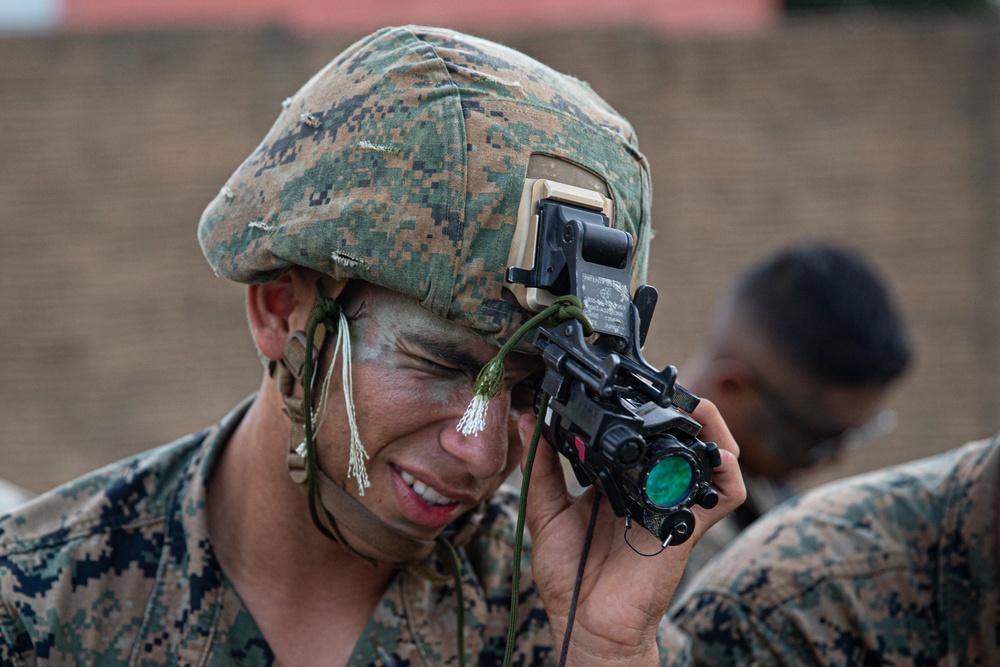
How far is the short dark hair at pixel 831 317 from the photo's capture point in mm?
4293

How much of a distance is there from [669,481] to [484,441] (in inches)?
17.7

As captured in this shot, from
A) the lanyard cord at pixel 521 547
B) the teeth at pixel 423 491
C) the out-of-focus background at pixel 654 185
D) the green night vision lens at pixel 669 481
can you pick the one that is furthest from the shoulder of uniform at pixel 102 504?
the out-of-focus background at pixel 654 185

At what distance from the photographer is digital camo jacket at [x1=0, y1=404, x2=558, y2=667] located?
7.47 feet

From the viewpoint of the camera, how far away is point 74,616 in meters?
2.28

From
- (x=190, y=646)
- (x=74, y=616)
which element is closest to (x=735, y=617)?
(x=190, y=646)

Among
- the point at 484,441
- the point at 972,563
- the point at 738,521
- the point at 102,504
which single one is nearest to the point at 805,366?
the point at 738,521

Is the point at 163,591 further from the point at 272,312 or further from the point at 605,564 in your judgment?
the point at 605,564

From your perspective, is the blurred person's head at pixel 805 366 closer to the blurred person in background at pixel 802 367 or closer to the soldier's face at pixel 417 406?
the blurred person in background at pixel 802 367

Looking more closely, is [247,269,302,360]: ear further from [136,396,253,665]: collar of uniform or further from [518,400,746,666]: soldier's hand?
[518,400,746,666]: soldier's hand

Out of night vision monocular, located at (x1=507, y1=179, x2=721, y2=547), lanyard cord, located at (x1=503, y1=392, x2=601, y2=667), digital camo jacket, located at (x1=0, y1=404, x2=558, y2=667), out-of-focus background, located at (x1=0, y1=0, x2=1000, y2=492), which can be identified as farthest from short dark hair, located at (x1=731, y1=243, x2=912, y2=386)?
out-of-focus background, located at (x1=0, y1=0, x2=1000, y2=492)

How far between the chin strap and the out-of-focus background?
23.3ft

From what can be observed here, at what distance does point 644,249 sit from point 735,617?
46.4 inches

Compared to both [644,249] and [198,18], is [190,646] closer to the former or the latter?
[644,249]

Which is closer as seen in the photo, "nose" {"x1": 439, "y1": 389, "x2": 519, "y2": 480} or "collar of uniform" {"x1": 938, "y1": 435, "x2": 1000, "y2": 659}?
"nose" {"x1": 439, "y1": 389, "x2": 519, "y2": 480}
